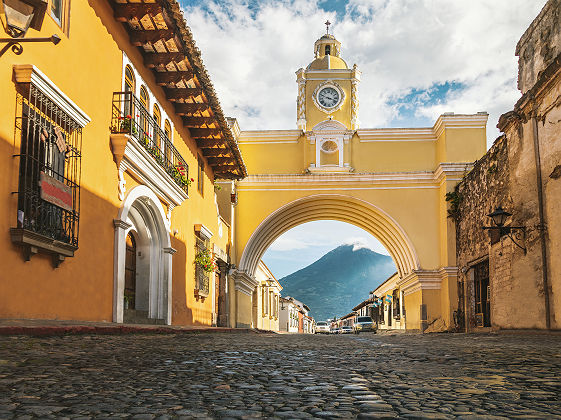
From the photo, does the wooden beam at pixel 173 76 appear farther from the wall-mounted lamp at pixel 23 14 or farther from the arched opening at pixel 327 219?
the arched opening at pixel 327 219

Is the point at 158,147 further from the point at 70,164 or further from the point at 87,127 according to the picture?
the point at 70,164

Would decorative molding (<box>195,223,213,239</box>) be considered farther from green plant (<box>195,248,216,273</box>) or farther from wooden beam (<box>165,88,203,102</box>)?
wooden beam (<box>165,88,203,102</box>)

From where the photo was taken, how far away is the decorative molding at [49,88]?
6.80 m

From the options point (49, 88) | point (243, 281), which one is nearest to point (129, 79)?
point (49, 88)

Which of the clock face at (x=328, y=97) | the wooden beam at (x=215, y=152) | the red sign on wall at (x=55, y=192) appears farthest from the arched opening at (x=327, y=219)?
the red sign on wall at (x=55, y=192)

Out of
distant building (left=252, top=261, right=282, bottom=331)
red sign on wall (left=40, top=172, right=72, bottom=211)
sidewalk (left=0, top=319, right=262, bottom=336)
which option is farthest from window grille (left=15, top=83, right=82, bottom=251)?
distant building (left=252, top=261, right=282, bottom=331)

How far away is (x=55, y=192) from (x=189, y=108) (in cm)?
780

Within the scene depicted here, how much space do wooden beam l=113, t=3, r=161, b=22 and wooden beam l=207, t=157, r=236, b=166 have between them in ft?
29.6

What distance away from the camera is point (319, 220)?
29219mm

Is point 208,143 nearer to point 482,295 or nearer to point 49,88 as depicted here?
point 482,295

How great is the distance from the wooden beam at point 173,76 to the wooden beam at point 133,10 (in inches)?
97.3

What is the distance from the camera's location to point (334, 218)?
28.8 meters

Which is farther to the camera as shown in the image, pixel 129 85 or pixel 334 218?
pixel 334 218

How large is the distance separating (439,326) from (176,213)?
40.7ft
